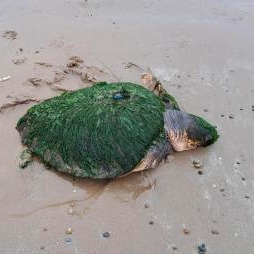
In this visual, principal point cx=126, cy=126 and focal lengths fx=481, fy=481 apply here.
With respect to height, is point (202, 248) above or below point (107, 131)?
below

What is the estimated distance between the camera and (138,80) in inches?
199

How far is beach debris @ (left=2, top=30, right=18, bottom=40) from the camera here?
561 cm

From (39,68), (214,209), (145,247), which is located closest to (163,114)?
(214,209)

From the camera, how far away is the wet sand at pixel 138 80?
3395mm

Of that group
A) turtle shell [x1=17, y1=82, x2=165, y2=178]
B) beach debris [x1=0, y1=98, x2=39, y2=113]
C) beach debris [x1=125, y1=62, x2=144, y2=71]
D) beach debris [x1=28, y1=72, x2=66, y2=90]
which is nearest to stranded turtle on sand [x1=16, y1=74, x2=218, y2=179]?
turtle shell [x1=17, y1=82, x2=165, y2=178]

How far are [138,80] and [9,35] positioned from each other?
172cm

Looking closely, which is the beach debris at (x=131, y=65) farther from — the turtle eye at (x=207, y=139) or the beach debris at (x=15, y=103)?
the turtle eye at (x=207, y=139)

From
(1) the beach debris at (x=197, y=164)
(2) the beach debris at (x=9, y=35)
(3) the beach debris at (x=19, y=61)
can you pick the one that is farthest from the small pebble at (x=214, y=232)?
(2) the beach debris at (x=9, y=35)

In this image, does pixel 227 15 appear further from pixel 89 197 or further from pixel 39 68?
pixel 89 197

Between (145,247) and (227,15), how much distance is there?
13.8 ft

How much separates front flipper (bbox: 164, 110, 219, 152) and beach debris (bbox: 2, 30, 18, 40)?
2372 millimetres

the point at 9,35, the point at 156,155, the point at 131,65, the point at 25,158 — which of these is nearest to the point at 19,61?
the point at 9,35

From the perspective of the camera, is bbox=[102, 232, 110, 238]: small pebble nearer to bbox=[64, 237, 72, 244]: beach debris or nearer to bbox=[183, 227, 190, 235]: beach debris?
bbox=[64, 237, 72, 244]: beach debris

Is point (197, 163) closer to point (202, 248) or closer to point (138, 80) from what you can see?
point (202, 248)
